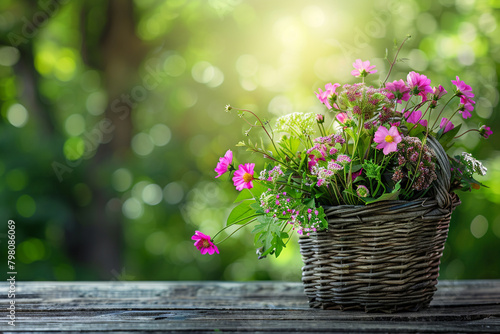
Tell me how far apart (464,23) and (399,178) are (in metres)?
3.89

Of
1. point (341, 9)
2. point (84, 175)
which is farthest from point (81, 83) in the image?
point (341, 9)

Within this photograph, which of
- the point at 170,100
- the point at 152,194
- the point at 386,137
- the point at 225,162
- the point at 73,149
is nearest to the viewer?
the point at 386,137

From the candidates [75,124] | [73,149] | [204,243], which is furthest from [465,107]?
[75,124]

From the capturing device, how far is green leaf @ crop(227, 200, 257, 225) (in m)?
1.08

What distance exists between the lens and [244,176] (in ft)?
3.33

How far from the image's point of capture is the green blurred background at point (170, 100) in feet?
12.8

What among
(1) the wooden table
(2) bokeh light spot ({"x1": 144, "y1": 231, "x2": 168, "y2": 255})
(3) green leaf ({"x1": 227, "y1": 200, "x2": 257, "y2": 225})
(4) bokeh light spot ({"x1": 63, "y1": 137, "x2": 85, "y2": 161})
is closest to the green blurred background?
(4) bokeh light spot ({"x1": 63, "y1": 137, "x2": 85, "y2": 161})

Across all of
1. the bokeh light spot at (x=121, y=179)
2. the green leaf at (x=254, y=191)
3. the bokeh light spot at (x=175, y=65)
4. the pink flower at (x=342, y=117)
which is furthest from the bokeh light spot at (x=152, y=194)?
the pink flower at (x=342, y=117)

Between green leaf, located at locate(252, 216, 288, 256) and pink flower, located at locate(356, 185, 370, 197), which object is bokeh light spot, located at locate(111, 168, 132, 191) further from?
pink flower, located at locate(356, 185, 370, 197)

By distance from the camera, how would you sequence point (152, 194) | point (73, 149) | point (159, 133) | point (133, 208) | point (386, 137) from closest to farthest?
1. point (386, 137)
2. point (73, 149)
3. point (152, 194)
4. point (133, 208)
5. point (159, 133)

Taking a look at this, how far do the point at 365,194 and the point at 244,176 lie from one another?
226 millimetres

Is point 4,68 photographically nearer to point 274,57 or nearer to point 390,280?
point 274,57

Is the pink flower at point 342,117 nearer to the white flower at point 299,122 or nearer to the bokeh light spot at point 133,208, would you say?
the white flower at point 299,122

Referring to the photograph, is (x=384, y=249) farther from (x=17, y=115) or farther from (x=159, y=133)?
(x=17, y=115)
